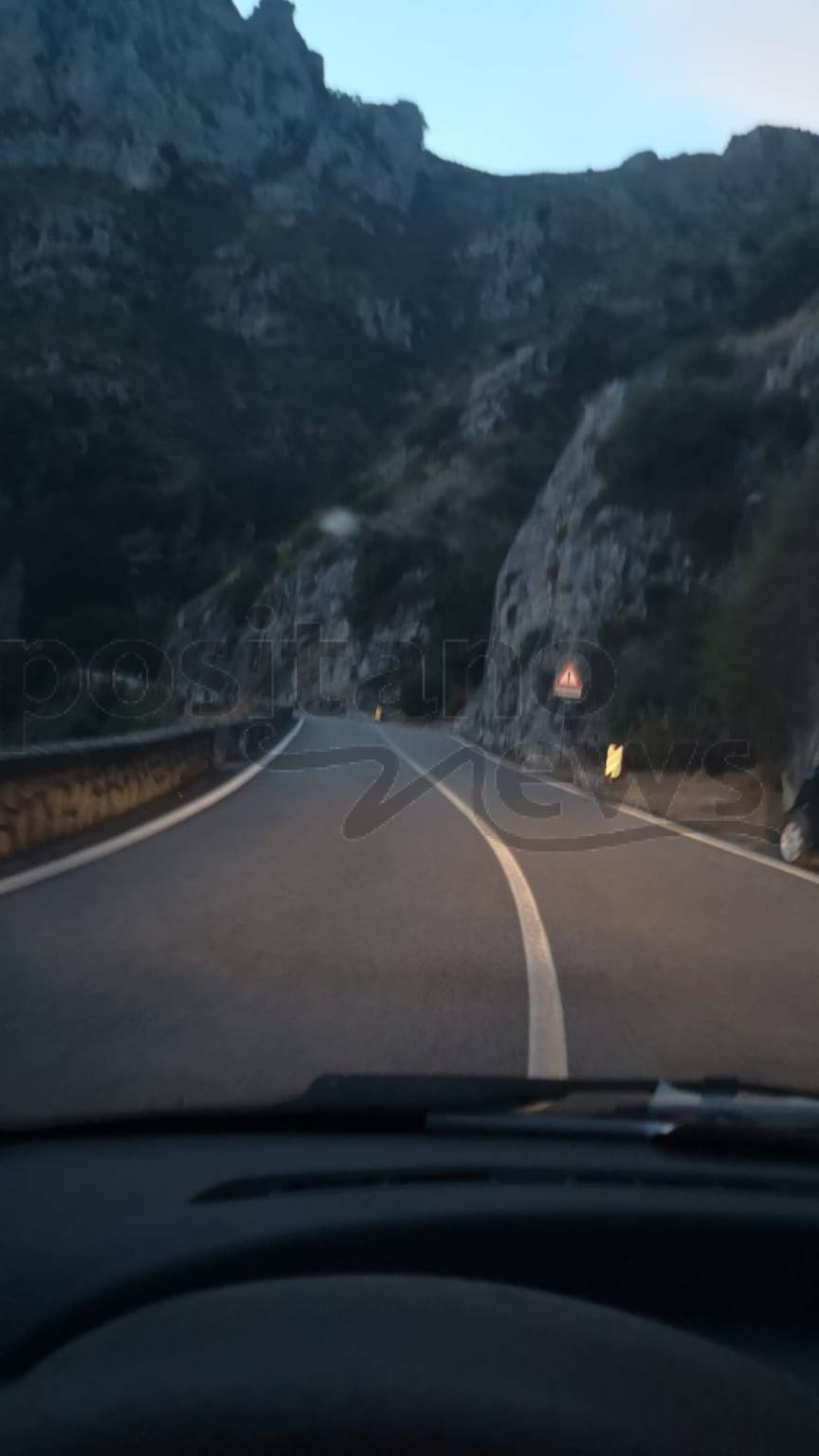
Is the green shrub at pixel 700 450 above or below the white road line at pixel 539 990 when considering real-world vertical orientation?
above

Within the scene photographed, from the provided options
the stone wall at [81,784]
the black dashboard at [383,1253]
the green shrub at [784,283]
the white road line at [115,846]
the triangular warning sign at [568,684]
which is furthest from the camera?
the green shrub at [784,283]

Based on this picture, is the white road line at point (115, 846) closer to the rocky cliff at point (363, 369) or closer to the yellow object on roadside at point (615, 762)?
the yellow object on roadside at point (615, 762)

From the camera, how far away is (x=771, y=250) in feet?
261

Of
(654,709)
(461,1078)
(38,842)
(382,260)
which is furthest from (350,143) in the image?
(461,1078)

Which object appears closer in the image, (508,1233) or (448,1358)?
(448,1358)

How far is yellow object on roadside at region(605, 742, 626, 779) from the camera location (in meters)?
30.2

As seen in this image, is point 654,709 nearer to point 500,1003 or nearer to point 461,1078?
point 500,1003

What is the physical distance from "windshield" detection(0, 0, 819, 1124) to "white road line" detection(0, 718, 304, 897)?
9 cm

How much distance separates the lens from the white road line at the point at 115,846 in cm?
1227

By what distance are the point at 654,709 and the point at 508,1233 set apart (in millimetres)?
31433

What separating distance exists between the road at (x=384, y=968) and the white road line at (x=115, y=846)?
21 cm

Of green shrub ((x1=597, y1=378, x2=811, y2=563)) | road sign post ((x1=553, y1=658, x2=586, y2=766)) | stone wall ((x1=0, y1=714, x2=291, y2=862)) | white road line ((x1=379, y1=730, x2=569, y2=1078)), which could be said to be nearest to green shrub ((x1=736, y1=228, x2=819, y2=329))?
green shrub ((x1=597, y1=378, x2=811, y2=563))

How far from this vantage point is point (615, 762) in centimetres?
3028

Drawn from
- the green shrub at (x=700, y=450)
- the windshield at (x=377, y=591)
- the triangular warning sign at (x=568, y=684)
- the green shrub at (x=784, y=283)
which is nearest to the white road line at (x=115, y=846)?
the windshield at (x=377, y=591)
